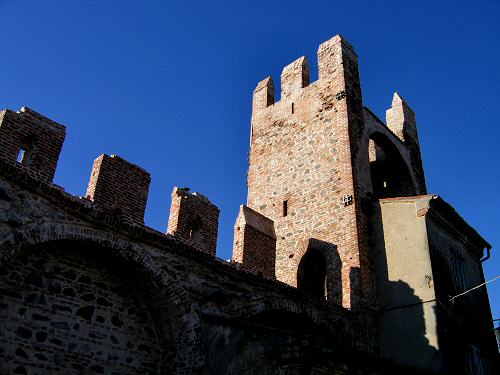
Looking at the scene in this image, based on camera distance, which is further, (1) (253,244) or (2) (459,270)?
(2) (459,270)

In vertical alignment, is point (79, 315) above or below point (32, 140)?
below

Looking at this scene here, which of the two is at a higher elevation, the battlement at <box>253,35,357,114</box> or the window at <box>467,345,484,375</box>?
the battlement at <box>253,35,357,114</box>

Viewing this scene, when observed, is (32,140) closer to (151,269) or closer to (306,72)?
(151,269)

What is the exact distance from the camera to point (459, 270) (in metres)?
13.3

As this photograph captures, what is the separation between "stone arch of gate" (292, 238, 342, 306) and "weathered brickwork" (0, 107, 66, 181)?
22.3ft

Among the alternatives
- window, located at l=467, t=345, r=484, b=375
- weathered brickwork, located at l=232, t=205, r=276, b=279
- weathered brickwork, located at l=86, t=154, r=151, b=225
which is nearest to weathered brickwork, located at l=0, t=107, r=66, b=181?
weathered brickwork, located at l=86, t=154, r=151, b=225

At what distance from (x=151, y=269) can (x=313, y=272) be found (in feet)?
21.8

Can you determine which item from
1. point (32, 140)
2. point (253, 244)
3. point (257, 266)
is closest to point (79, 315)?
point (32, 140)

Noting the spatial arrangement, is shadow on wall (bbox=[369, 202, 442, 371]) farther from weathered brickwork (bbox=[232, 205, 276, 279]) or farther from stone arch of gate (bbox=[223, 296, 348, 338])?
weathered brickwork (bbox=[232, 205, 276, 279])

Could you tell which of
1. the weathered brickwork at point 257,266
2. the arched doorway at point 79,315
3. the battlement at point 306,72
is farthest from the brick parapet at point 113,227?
the battlement at point 306,72

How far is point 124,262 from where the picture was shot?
26.6 feet

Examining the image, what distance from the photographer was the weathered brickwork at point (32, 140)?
754 cm

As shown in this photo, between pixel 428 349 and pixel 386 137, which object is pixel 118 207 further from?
pixel 386 137

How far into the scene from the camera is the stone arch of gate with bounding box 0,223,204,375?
7.29 meters
